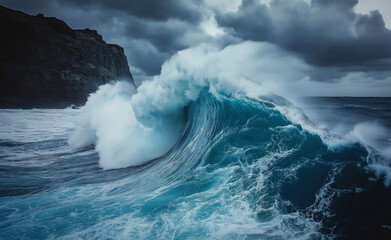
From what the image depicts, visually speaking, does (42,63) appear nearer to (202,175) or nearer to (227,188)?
(202,175)

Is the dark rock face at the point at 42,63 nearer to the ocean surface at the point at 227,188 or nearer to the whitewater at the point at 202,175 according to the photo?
the whitewater at the point at 202,175

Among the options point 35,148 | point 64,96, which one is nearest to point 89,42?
point 64,96

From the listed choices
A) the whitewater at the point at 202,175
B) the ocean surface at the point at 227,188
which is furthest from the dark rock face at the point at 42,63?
the ocean surface at the point at 227,188

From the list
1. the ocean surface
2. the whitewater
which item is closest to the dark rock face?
the whitewater

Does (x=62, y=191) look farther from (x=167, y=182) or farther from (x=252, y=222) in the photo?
(x=252, y=222)

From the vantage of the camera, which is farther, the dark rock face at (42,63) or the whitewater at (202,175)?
the dark rock face at (42,63)

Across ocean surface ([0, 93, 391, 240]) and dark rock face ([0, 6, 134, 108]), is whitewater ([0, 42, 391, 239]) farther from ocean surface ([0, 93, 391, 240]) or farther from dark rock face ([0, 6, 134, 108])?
dark rock face ([0, 6, 134, 108])

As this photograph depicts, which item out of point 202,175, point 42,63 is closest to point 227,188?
point 202,175
